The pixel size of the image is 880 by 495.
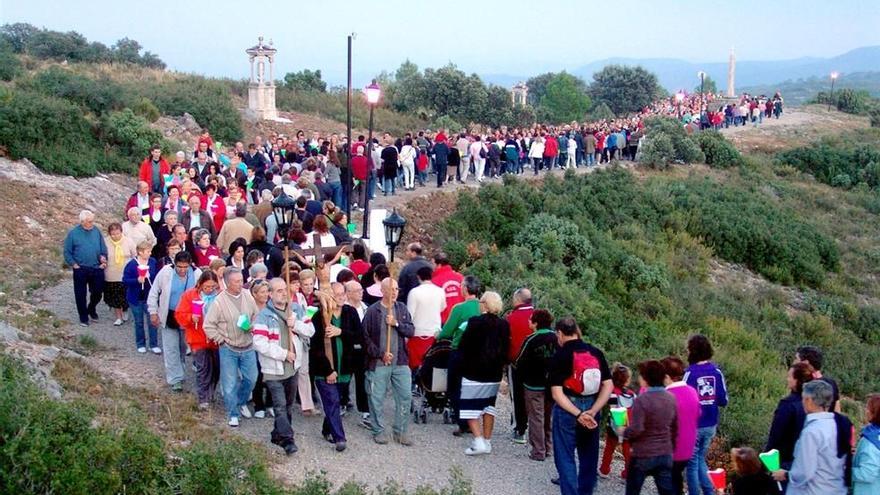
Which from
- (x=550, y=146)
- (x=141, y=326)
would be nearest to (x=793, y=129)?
(x=550, y=146)

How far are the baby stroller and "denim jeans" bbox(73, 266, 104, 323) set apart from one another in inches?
179

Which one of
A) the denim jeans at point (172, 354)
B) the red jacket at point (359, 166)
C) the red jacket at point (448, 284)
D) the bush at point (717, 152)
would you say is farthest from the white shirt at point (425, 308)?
the bush at point (717, 152)

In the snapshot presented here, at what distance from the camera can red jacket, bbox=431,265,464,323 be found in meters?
9.86

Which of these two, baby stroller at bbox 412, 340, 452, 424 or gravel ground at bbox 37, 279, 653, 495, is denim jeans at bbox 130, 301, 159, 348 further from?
baby stroller at bbox 412, 340, 452, 424

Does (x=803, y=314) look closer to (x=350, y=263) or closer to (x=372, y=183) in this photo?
(x=372, y=183)

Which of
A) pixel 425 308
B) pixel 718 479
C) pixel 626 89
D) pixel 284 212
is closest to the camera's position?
pixel 718 479

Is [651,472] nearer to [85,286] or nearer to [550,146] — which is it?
[85,286]

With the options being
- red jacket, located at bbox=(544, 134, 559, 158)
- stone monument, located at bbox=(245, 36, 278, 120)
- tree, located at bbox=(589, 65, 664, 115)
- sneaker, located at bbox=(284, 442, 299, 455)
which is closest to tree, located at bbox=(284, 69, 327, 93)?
stone monument, located at bbox=(245, 36, 278, 120)

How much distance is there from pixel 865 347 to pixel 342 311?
15960 millimetres

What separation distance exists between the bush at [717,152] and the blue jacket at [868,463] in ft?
104

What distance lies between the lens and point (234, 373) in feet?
28.4

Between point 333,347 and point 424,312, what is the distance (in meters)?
1.19

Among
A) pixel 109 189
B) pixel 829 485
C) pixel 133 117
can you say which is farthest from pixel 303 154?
pixel 829 485

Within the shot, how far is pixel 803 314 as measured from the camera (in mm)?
22422
